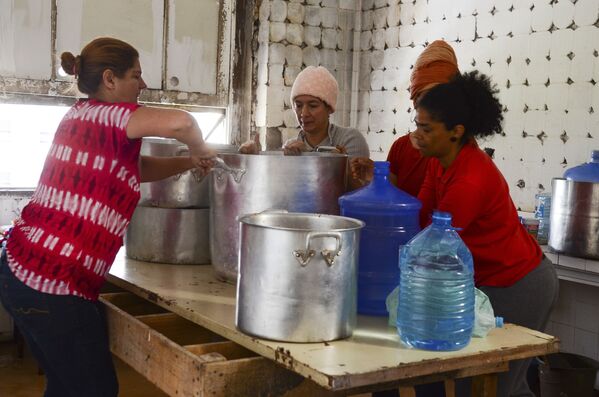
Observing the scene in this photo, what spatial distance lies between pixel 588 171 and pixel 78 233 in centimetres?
285

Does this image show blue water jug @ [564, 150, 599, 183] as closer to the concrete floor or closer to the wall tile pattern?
the wall tile pattern

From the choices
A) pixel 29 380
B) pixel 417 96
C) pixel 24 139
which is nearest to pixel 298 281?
pixel 417 96

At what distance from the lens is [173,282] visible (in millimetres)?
2695

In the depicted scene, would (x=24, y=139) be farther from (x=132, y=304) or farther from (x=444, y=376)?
(x=444, y=376)

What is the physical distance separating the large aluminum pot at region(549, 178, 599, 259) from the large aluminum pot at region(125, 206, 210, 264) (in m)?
2.08

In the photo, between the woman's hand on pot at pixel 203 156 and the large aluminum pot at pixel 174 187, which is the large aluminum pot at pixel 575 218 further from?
the woman's hand on pot at pixel 203 156

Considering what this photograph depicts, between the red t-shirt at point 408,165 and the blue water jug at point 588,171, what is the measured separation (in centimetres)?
117

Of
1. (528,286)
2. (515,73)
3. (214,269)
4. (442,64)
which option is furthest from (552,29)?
(214,269)

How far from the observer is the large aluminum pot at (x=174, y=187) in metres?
3.03

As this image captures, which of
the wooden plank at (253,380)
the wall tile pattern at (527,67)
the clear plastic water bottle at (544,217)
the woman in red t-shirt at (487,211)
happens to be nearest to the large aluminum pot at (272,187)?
the woman in red t-shirt at (487,211)

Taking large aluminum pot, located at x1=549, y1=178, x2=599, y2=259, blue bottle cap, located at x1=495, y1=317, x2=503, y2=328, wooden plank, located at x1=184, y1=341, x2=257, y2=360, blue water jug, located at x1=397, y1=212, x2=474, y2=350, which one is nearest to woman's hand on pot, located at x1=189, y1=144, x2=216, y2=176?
wooden plank, located at x1=184, y1=341, x2=257, y2=360

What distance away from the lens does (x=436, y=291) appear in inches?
78.7

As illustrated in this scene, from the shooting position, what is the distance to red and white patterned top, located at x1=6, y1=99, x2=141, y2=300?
2.31 metres

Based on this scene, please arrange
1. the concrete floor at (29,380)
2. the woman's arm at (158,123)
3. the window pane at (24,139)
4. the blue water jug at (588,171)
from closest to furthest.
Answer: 1. the woman's arm at (158,123)
2. the blue water jug at (588,171)
3. the concrete floor at (29,380)
4. the window pane at (24,139)
